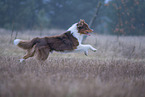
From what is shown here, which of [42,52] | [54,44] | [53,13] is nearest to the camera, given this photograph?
[42,52]

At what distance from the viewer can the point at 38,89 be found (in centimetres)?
263

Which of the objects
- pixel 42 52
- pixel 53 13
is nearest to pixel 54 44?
pixel 42 52

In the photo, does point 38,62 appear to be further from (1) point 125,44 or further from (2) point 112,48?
(1) point 125,44

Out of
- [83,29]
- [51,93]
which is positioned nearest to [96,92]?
[51,93]

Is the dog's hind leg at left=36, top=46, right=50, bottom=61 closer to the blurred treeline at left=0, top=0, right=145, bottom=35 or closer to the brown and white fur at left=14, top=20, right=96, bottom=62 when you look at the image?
the brown and white fur at left=14, top=20, right=96, bottom=62

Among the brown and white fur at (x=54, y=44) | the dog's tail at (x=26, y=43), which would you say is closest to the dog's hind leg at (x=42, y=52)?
the brown and white fur at (x=54, y=44)

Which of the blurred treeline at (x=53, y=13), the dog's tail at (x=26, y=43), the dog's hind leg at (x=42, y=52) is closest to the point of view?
the dog's hind leg at (x=42, y=52)

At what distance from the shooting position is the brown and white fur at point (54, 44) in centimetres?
480

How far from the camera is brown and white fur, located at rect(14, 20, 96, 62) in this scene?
480 centimetres

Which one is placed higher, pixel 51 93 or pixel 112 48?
pixel 112 48

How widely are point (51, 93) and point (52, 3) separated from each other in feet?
117

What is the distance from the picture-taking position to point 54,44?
16.0 feet

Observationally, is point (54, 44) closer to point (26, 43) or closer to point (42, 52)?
point (42, 52)

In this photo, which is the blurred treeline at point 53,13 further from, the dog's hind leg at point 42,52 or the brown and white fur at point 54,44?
the dog's hind leg at point 42,52
